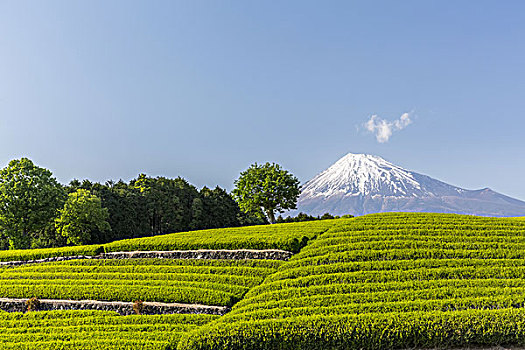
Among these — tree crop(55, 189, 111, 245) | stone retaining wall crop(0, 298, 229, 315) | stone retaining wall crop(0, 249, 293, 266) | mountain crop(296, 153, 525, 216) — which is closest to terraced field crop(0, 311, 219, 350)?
stone retaining wall crop(0, 298, 229, 315)

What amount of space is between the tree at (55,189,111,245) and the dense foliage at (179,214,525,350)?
74.5 ft

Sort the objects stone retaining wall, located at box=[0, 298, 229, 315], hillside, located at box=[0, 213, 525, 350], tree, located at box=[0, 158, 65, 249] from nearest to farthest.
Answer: hillside, located at box=[0, 213, 525, 350] → stone retaining wall, located at box=[0, 298, 229, 315] → tree, located at box=[0, 158, 65, 249]

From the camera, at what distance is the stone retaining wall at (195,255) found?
53.7 ft

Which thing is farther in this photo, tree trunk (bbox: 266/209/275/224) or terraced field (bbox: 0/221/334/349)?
tree trunk (bbox: 266/209/275/224)

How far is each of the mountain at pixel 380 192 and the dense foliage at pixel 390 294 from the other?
146467 mm

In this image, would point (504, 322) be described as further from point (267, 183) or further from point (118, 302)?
point (267, 183)

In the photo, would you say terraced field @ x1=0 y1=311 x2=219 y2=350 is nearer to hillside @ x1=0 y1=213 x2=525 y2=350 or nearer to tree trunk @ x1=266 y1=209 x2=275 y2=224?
hillside @ x1=0 y1=213 x2=525 y2=350

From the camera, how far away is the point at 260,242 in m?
17.0

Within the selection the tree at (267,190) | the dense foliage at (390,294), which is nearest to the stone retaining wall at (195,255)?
the dense foliage at (390,294)

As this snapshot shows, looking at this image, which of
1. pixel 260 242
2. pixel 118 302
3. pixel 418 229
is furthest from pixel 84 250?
pixel 418 229

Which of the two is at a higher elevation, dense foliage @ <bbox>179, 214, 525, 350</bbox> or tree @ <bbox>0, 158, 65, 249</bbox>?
tree @ <bbox>0, 158, 65, 249</bbox>

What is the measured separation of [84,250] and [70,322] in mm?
8602

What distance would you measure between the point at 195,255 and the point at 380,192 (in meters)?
163

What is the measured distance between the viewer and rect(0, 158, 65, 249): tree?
91.9 feet
